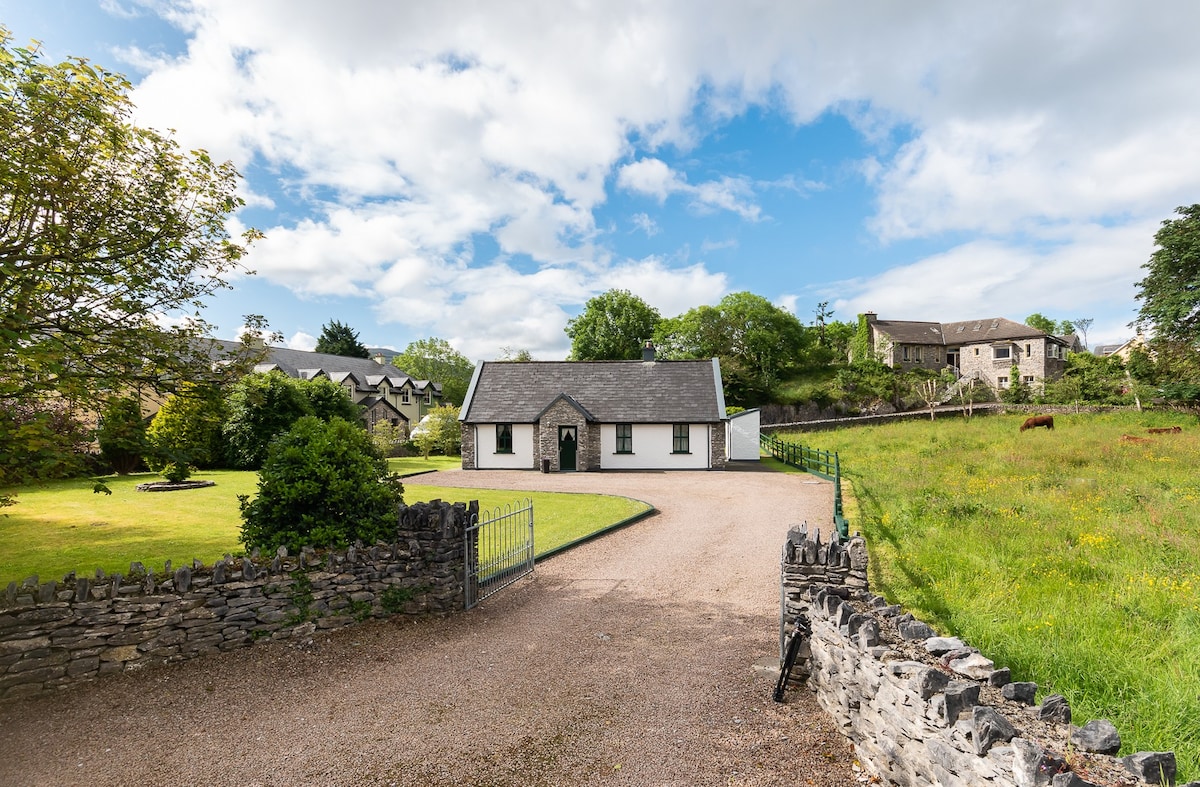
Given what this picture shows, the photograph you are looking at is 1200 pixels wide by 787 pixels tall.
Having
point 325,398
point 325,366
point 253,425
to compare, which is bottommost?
point 253,425

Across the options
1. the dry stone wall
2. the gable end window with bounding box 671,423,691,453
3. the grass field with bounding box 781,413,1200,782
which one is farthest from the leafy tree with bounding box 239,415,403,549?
the gable end window with bounding box 671,423,691,453

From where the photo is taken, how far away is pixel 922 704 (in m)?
4.07

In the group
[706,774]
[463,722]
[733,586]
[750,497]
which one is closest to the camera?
[706,774]

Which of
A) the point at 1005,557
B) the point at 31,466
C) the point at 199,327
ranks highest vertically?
the point at 199,327

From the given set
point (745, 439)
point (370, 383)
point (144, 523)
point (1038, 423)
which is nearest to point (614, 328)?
point (370, 383)

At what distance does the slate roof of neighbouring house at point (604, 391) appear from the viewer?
97.4 feet

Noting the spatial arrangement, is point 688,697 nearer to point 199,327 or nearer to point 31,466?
point 31,466

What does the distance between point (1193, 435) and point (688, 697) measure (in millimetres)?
31538

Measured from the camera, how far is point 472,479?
84.4 ft

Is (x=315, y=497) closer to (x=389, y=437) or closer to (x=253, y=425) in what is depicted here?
(x=253, y=425)

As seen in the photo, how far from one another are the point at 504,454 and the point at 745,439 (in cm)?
1374

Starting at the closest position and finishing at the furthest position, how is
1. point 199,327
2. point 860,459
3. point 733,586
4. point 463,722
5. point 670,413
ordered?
point 463,722
point 199,327
point 733,586
point 860,459
point 670,413

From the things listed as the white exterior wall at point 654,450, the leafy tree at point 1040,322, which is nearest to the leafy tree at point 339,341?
the white exterior wall at point 654,450

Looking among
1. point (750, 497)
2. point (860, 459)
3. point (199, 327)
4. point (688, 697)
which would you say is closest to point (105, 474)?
point (199, 327)
